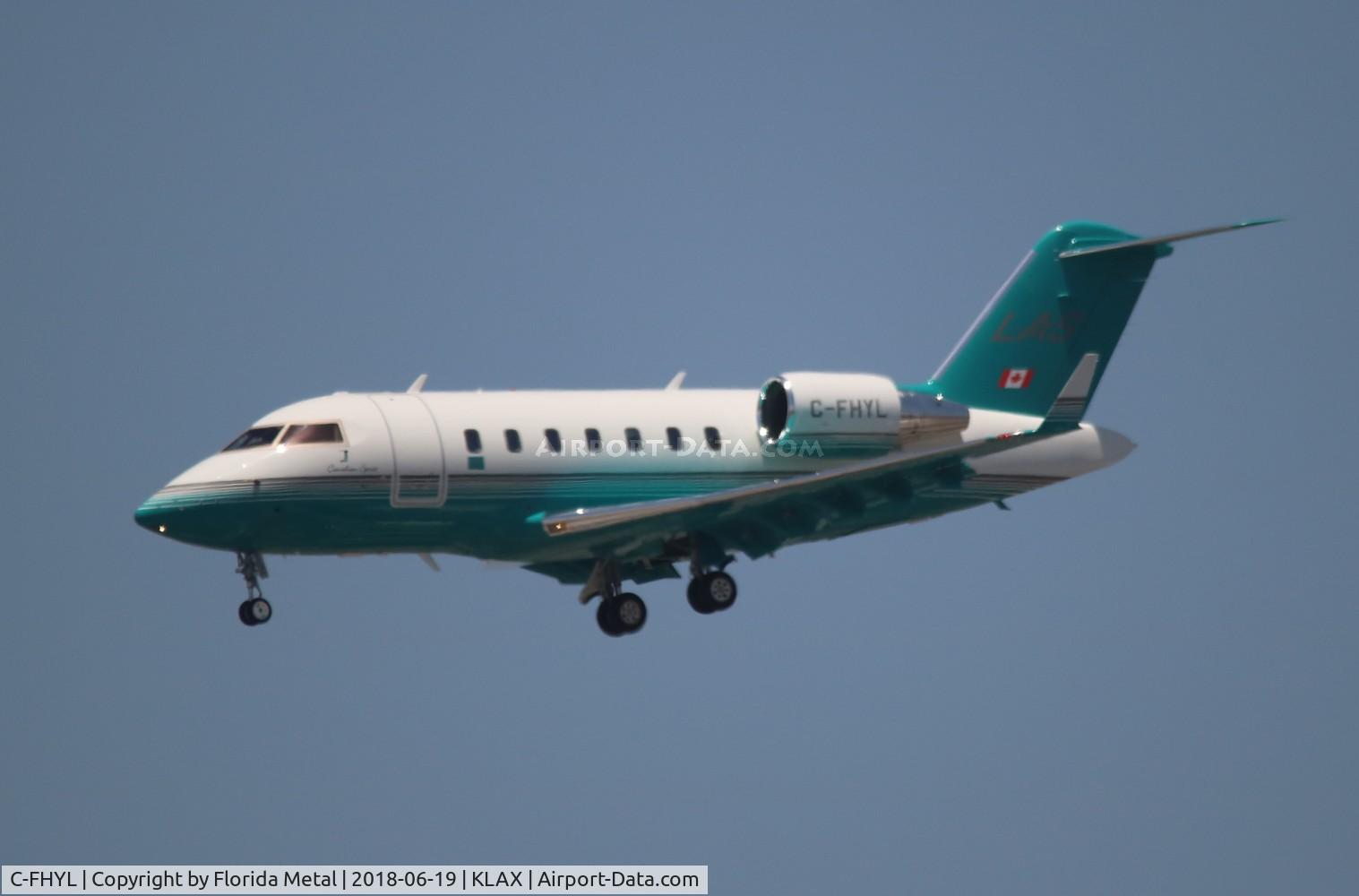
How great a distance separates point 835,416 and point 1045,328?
4.68 meters

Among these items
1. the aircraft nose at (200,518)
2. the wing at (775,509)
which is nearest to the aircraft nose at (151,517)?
the aircraft nose at (200,518)

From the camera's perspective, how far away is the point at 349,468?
1368 inches

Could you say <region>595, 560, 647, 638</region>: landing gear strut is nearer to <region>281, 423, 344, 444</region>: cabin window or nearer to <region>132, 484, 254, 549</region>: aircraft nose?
<region>281, 423, 344, 444</region>: cabin window

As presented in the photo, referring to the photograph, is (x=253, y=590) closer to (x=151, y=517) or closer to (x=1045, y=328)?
(x=151, y=517)

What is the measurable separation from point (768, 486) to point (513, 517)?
4.01 m

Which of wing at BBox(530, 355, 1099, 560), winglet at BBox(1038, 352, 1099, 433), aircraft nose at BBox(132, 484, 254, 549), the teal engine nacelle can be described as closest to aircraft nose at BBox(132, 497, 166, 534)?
aircraft nose at BBox(132, 484, 254, 549)

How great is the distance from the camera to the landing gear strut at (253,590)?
35344 millimetres

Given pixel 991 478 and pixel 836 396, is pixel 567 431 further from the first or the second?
pixel 991 478

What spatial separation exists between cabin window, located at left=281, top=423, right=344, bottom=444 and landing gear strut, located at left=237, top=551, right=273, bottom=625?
1.94 metres

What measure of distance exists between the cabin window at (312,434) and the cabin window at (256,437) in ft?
0.78

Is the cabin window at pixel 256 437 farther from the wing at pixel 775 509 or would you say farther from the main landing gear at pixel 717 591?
the main landing gear at pixel 717 591

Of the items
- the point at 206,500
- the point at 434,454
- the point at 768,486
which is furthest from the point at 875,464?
the point at 206,500

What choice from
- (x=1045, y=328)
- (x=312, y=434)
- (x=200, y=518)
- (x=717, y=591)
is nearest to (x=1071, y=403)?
(x=1045, y=328)

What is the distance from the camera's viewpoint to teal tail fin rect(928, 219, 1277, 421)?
39.0 m
